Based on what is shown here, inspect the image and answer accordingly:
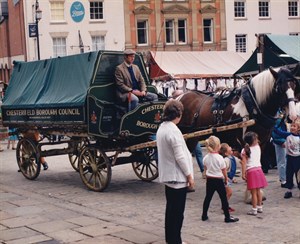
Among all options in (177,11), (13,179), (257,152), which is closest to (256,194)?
(257,152)

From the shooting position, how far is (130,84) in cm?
998

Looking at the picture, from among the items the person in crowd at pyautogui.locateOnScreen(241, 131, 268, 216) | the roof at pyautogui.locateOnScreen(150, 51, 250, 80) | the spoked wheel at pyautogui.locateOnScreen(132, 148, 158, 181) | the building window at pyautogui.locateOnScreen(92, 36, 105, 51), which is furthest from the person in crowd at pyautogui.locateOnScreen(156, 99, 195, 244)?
the building window at pyautogui.locateOnScreen(92, 36, 105, 51)

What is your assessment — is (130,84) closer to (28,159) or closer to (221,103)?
(221,103)

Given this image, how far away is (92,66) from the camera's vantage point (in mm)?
10039

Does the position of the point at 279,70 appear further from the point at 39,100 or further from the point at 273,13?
the point at 273,13

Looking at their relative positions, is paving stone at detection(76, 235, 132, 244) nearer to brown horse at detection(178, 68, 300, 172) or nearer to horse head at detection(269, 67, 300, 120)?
brown horse at detection(178, 68, 300, 172)

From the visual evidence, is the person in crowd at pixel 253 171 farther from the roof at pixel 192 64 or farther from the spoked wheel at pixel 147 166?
the roof at pixel 192 64

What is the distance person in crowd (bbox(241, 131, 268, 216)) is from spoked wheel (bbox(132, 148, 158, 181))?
272 cm

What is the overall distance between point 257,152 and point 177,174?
2491 millimetres

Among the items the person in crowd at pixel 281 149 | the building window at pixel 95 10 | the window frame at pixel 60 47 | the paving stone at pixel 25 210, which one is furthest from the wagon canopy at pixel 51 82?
the building window at pixel 95 10

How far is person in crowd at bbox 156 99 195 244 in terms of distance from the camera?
602 centimetres

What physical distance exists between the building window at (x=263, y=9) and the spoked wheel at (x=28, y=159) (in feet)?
113

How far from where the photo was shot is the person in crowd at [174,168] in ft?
19.7

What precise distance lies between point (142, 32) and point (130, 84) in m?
31.6
